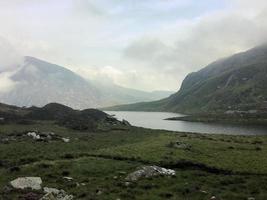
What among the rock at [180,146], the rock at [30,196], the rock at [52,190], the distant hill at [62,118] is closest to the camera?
the rock at [30,196]

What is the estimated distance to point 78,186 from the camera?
115 ft

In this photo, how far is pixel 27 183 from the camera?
114 feet

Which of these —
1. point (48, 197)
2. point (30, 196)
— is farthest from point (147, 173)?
point (30, 196)

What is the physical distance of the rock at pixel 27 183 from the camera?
34062 millimetres

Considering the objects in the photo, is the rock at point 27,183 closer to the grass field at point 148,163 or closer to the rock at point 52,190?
the grass field at point 148,163

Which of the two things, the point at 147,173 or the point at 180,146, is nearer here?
the point at 147,173

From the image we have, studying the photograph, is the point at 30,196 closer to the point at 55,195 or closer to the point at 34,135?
the point at 55,195

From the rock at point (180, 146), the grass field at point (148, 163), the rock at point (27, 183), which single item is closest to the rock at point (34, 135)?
the grass field at point (148, 163)

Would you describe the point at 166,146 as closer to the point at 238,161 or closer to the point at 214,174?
the point at 238,161

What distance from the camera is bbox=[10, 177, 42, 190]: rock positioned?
3406cm

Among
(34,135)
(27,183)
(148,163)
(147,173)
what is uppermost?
(34,135)

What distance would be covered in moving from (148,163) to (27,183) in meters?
17.0

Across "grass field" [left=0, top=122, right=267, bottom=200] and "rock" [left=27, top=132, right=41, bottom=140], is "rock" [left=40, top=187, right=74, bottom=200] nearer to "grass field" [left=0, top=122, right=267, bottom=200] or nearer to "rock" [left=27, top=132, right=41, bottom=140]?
"grass field" [left=0, top=122, right=267, bottom=200]

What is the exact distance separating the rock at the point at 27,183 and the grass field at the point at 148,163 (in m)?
0.80
